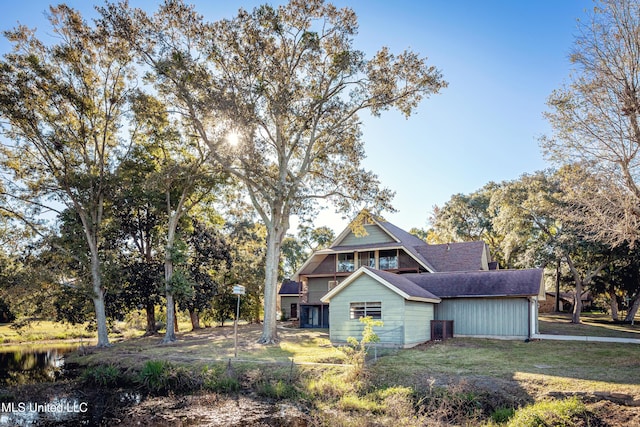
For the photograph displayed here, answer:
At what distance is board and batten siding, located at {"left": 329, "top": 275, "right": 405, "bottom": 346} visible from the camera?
2077cm

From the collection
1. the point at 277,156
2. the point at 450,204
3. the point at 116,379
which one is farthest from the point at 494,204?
the point at 116,379

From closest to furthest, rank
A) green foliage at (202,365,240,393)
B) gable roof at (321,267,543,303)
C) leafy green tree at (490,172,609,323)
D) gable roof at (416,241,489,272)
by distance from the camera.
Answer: green foliage at (202,365,240,393) → gable roof at (321,267,543,303) → gable roof at (416,241,489,272) → leafy green tree at (490,172,609,323)

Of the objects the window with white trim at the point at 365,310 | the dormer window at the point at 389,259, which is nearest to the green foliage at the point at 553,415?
the window with white trim at the point at 365,310

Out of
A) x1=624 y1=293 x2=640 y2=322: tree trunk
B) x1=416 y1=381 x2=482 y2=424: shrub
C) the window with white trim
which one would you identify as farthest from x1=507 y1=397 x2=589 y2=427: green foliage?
x1=624 y1=293 x2=640 y2=322: tree trunk

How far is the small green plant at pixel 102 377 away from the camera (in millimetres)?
16189

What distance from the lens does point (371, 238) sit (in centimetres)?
3325

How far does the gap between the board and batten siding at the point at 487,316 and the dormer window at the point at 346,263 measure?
31.6ft

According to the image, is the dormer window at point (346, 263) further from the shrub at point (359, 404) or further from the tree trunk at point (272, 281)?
the shrub at point (359, 404)

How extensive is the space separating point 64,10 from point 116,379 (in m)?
17.9

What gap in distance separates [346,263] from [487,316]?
12153mm

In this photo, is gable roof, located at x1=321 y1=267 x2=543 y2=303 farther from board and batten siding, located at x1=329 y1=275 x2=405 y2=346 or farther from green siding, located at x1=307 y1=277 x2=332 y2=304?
green siding, located at x1=307 y1=277 x2=332 y2=304

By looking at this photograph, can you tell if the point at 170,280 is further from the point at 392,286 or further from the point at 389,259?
the point at 389,259
